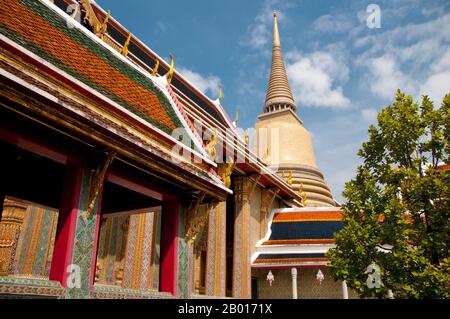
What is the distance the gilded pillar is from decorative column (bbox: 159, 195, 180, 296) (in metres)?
4.63

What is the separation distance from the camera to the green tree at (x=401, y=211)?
879 cm

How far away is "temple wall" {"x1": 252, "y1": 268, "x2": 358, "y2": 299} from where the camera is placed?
66.1ft

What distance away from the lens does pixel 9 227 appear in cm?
1016

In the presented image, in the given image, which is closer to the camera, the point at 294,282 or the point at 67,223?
the point at 67,223

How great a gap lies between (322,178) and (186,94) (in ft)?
58.6

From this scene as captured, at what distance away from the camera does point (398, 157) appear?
10.2 m

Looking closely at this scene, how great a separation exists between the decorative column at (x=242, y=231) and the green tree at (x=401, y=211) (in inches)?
344

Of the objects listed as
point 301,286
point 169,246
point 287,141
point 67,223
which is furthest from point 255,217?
point 287,141

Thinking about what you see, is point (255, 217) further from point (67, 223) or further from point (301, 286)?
point (67, 223)

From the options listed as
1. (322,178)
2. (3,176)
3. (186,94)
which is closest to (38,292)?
(3,176)

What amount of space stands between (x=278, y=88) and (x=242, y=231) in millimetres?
27219

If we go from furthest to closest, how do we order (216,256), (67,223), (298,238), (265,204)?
1. (265,204)
2. (298,238)
3. (216,256)
4. (67,223)

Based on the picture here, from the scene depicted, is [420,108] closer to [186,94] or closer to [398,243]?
[398,243]
